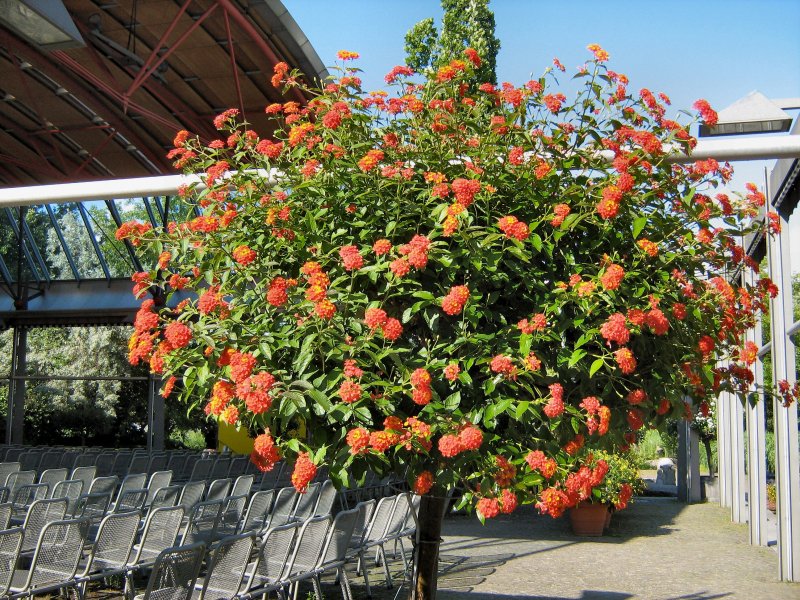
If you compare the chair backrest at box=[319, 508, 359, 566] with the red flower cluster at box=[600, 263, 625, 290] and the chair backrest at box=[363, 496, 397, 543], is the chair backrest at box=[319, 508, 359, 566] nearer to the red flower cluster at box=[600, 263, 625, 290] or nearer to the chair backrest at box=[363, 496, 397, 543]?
the chair backrest at box=[363, 496, 397, 543]

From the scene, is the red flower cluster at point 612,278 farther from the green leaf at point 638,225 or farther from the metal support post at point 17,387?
the metal support post at point 17,387

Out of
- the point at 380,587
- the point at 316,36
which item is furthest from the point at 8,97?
the point at 380,587

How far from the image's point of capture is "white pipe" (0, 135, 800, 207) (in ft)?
10.8

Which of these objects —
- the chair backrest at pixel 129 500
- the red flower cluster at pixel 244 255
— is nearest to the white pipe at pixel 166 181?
the red flower cluster at pixel 244 255

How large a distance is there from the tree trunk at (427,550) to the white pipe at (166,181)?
63.3 inches

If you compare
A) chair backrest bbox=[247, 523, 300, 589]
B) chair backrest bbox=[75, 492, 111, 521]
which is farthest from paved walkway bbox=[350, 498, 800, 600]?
chair backrest bbox=[75, 492, 111, 521]

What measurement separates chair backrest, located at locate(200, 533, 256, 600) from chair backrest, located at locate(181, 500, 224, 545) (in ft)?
→ 4.62

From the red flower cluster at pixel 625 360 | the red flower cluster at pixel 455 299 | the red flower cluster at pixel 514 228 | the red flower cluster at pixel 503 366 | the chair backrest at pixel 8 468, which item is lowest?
the chair backrest at pixel 8 468

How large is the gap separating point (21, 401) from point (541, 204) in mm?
20996

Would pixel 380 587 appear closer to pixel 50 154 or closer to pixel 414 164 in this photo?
pixel 414 164

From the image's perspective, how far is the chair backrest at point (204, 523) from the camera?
6336 millimetres

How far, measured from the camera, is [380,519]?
7.01 m

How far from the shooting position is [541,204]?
316 centimetres

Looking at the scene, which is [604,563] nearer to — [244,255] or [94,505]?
[94,505]
